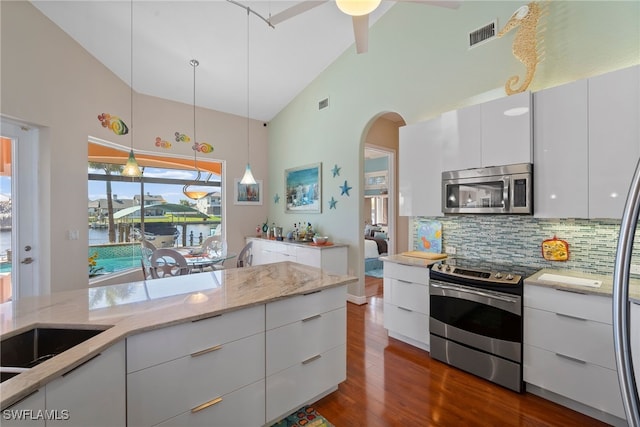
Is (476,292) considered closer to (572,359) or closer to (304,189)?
(572,359)

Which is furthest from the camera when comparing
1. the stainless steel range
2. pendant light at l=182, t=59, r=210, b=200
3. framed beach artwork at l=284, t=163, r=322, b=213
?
pendant light at l=182, t=59, r=210, b=200

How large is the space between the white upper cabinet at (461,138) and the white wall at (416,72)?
1.27 feet

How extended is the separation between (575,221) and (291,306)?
242 centimetres

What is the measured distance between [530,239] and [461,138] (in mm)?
1128

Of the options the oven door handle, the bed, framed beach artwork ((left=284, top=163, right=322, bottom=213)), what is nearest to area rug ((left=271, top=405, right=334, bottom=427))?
the oven door handle

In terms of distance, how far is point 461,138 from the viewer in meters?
2.68

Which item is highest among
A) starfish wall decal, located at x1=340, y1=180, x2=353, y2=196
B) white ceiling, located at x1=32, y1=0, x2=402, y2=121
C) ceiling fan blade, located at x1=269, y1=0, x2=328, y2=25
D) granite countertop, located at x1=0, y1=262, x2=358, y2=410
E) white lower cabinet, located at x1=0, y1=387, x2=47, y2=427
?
white ceiling, located at x1=32, y1=0, x2=402, y2=121

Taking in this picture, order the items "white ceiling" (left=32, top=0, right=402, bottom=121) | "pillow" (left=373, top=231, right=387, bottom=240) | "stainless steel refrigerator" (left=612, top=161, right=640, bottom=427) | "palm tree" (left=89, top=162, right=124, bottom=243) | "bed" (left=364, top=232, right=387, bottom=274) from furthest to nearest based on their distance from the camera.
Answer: "pillow" (left=373, top=231, right=387, bottom=240), "bed" (left=364, top=232, right=387, bottom=274), "palm tree" (left=89, top=162, right=124, bottom=243), "white ceiling" (left=32, top=0, right=402, bottom=121), "stainless steel refrigerator" (left=612, top=161, right=640, bottom=427)

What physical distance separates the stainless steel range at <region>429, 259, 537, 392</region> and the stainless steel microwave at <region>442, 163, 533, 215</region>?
→ 541mm

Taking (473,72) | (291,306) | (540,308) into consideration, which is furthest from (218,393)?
(473,72)

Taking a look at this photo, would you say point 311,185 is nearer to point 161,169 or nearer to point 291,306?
point 161,169

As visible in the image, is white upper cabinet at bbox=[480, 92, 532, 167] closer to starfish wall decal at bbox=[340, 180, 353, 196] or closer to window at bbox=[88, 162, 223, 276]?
starfish wall decal at bbox=[340, 180, 353, 196]

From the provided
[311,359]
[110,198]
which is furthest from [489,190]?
[110,198]

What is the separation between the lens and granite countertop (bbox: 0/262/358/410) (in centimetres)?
100
